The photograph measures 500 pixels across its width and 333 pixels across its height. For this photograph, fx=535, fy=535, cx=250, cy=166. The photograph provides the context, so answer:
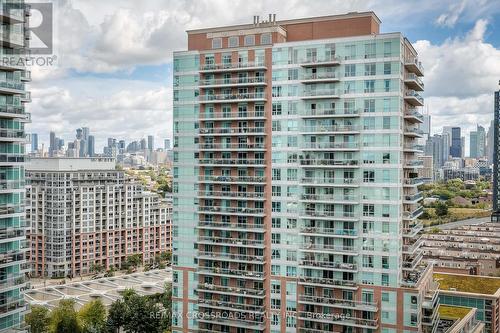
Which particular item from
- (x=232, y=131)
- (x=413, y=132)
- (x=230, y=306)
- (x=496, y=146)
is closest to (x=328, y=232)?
(x=413, y=132)

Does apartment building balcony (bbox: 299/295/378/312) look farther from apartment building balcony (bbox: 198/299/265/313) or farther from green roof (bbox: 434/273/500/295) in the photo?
green roof (bbox: 434/273/500/295)

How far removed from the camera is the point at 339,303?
110 feet

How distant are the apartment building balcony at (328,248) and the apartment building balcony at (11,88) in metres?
19.1

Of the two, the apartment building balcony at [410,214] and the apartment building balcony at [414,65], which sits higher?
the apartment building balcony at [414,65]

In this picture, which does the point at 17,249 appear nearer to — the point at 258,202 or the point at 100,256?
the point at 258,202

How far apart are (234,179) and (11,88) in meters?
16.5

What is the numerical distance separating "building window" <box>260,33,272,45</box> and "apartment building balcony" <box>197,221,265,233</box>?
12.1 metres

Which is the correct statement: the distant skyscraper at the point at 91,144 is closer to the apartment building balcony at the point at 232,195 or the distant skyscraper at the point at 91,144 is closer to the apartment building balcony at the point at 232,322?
the apartment building balcony at the point at 232,195

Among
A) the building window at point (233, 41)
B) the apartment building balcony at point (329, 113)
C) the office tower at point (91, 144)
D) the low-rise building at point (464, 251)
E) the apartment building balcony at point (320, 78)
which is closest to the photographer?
the apartment building balcony at point (329, 113)

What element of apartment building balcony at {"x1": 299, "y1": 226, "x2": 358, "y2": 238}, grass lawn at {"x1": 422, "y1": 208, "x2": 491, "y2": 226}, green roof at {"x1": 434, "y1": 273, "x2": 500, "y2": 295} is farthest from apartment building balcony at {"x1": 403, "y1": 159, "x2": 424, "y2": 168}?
grass lawn at {"x1": 422, "y1": 208, "x2": 491, "y2": 226}

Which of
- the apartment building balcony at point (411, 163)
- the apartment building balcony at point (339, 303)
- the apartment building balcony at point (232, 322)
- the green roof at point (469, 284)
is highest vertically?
the apartment building balcony at point (411, 163)

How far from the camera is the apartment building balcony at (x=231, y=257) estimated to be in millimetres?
35369

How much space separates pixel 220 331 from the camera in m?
36.6

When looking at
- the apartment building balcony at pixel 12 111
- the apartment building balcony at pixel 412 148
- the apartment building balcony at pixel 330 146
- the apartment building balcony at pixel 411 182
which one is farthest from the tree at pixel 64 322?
the apartment building balcony at pixel 412 148
